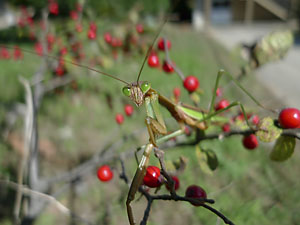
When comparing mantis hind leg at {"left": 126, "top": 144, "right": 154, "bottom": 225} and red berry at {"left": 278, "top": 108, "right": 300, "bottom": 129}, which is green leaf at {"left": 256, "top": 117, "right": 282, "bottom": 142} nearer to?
red berry at {"left": 278, "top": 108, "right": 300, "bottom": 129}

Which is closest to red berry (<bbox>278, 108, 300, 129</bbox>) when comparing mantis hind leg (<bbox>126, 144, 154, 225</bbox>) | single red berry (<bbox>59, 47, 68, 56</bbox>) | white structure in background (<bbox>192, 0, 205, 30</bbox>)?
mantis hind leg (<bbox>126, 144, 154, 225</bbox>)

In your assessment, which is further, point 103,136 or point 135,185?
point 103,136

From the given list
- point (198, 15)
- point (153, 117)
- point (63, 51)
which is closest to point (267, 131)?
point (153, 117)

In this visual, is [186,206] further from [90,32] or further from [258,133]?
[90,32]

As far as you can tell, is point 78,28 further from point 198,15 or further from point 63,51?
point 198,15

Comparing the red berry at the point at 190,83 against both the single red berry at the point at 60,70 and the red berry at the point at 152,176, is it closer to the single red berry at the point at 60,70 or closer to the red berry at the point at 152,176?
the red berry at the point at 152,176

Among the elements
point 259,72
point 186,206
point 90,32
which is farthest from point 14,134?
point 259,72

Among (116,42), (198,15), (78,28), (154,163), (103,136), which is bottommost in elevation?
(198,15)
